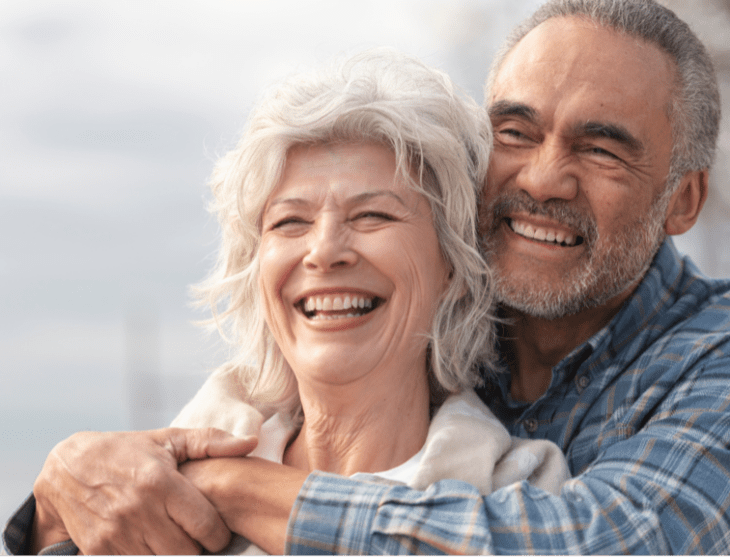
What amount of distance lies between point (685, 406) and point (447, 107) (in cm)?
110

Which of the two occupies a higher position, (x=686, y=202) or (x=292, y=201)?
(x=686, y=202)

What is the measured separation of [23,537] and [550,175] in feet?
6.78

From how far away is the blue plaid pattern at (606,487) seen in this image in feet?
5.60

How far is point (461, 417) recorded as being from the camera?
2.21 meters

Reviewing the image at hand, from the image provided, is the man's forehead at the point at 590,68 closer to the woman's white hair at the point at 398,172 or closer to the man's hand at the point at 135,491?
the woman's white hair at the point at 398,172

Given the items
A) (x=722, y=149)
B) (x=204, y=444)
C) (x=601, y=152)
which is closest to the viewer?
(x=204, y=444)

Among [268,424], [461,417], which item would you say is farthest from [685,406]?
[268,424]

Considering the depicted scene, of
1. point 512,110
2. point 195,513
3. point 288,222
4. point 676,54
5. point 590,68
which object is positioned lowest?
point 195,513

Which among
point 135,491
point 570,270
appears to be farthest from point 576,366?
point 135,491

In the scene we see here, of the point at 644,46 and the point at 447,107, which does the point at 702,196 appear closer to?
the point at 644,46

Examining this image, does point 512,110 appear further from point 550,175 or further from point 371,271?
point 371,271

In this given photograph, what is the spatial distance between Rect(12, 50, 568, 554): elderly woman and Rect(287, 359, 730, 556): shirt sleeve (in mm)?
229

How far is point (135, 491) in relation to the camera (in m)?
1.95

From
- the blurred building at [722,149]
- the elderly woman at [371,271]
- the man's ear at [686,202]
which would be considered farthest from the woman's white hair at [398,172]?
the blurred building at [722,149]
